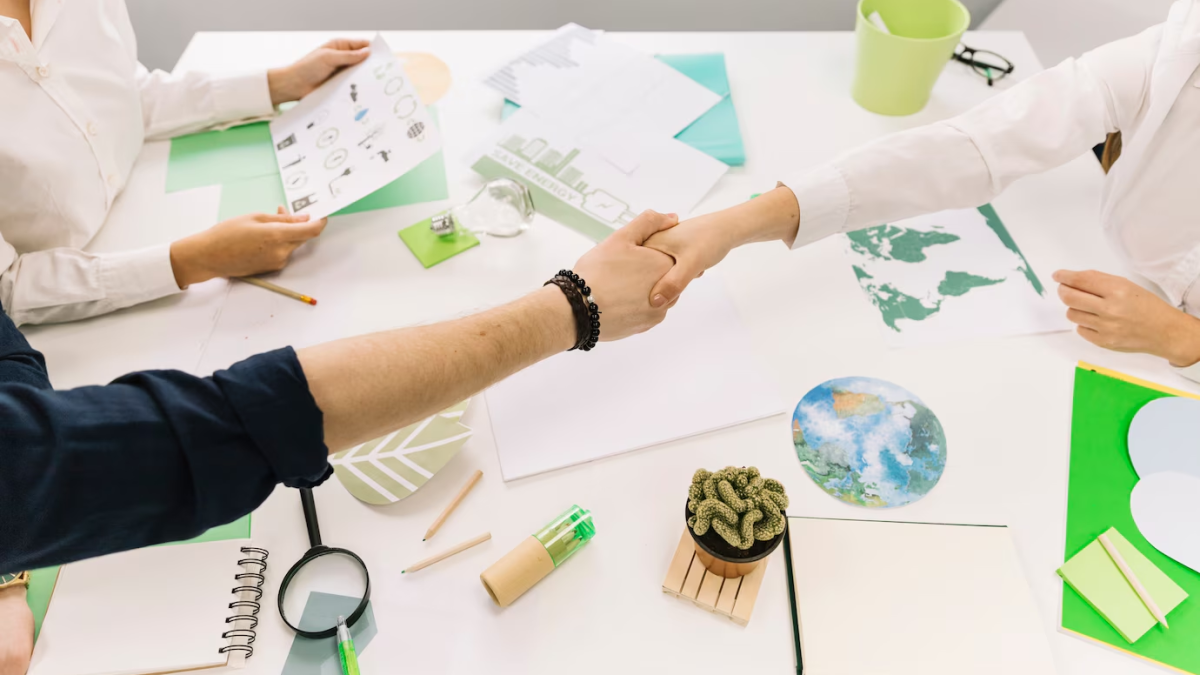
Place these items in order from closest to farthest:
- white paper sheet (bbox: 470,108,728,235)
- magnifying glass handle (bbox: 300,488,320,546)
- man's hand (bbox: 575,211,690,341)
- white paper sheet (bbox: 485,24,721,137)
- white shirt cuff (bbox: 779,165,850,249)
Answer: magnifying glass handle (bbox: 300,488,320,546) → man's hand (bbox: 575,211,690,341) → white shirt cuff (bbox: 779,165,850,249) → white paper sheet (bbox: 470,108,728,235) → white paper sheet (bbox: 485,24,721,137)

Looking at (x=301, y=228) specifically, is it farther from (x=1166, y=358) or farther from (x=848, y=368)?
(x=1166, y=358)

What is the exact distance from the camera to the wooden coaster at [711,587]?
73 cm

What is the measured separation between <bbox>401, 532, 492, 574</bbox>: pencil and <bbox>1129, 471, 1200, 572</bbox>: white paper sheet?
71 centimetres

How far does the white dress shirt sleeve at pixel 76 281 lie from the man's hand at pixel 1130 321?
1197 mm

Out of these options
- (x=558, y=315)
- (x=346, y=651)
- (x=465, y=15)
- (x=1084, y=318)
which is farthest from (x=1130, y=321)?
(x=465, y=15)

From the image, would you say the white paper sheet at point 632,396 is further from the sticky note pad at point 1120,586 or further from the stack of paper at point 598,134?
the sticky note pad at point 1120,586

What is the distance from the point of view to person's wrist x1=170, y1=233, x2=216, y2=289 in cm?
97

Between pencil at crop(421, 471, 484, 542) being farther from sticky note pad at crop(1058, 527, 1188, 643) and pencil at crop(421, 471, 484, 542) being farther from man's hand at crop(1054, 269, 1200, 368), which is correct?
man's hand at crop(1054, 269, 1200, 368)

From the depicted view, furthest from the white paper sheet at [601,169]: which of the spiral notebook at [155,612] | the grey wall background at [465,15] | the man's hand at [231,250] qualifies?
the grey wall background at [465,15]

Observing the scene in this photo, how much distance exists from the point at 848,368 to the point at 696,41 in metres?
0.78

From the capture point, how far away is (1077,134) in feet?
3.37

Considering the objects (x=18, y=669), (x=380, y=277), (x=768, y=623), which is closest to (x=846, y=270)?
(x=768, y=623)

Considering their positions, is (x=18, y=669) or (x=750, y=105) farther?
(x=750, y=105)

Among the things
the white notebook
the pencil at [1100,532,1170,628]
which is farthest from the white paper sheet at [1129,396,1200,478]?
the white notebook
